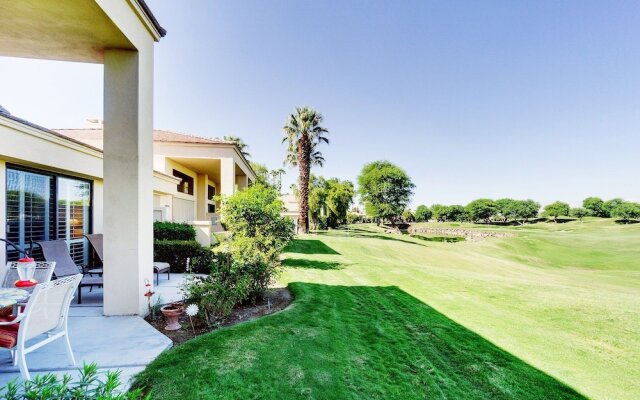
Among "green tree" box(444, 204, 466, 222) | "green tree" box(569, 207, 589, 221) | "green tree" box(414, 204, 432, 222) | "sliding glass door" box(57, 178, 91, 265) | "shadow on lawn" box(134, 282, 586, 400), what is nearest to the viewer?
"shadow on lawn" box(134, 282, 586, 400)

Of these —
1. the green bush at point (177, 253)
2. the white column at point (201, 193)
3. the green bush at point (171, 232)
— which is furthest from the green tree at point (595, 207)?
the green bush at point (177, 253)

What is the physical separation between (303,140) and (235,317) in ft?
70.6

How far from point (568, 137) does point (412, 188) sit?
2368 cm

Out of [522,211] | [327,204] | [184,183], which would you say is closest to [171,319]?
[184,183]

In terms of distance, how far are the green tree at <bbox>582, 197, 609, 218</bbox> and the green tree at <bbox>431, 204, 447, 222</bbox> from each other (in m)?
44.4

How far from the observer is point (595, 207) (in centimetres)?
9238

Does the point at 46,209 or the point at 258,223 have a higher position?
the point at 46,209

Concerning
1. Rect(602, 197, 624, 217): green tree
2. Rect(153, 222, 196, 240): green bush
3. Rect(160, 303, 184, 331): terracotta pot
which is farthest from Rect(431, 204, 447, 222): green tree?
Rect(160, 303, 184, 331): terracotta pot

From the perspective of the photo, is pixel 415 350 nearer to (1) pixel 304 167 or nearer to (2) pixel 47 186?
(2) pixel 47 186

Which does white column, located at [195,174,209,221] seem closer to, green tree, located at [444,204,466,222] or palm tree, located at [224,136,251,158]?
palm tree, located at [224,136,251,158]

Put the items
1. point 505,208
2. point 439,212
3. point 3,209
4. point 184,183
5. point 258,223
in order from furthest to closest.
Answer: point 439,212 → point 505,208 → point 184,183 → point 258,223 → point 3,209

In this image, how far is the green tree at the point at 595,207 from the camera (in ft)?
295

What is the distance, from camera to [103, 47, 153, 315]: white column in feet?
15.3

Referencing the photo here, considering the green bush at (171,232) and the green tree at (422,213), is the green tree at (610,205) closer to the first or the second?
the green tree at (422,213)
